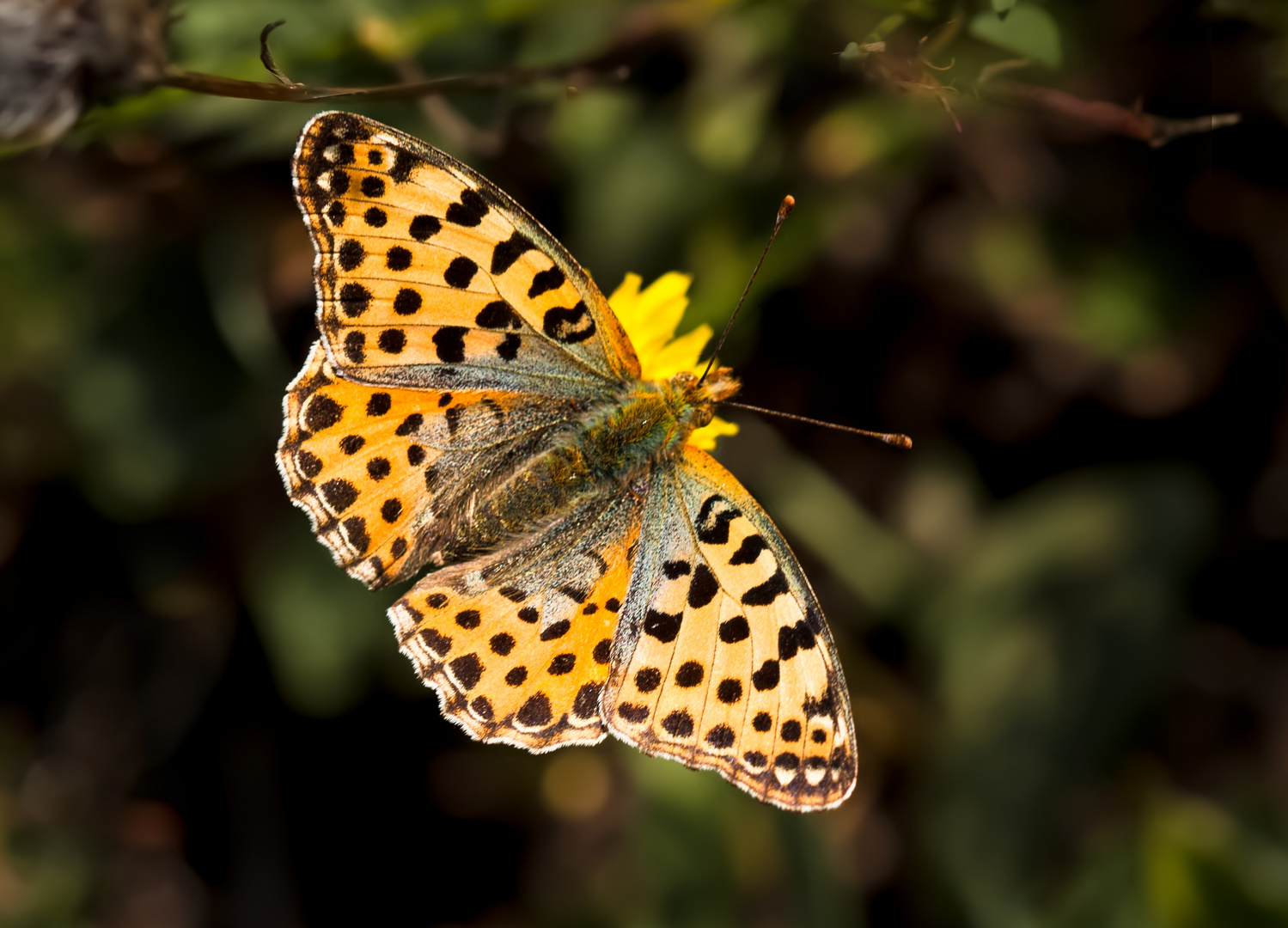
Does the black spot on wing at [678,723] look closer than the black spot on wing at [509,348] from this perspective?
Yes

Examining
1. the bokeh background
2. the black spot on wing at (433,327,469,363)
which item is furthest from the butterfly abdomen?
the bokeh background

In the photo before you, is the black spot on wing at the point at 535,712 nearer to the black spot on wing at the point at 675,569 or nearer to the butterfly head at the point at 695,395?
the black spot on wing at the point at 675,569

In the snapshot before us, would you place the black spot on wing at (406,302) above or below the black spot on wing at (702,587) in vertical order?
above

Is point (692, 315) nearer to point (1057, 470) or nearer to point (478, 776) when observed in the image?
point (1057, 470)

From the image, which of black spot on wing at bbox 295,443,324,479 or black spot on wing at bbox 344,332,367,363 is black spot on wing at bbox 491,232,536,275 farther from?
black spot on wing at bbox 295,443,324,479

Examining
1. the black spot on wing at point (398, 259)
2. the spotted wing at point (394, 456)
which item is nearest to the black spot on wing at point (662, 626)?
the spotted wing at point (394, 456)

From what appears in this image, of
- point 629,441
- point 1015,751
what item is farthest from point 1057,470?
point 629,441

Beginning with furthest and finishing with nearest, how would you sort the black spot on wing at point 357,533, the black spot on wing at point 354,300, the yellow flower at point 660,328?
the yellow flower at point 660,328, the black spot on wing at point 357,533, the black spot on wing at point 354,300
